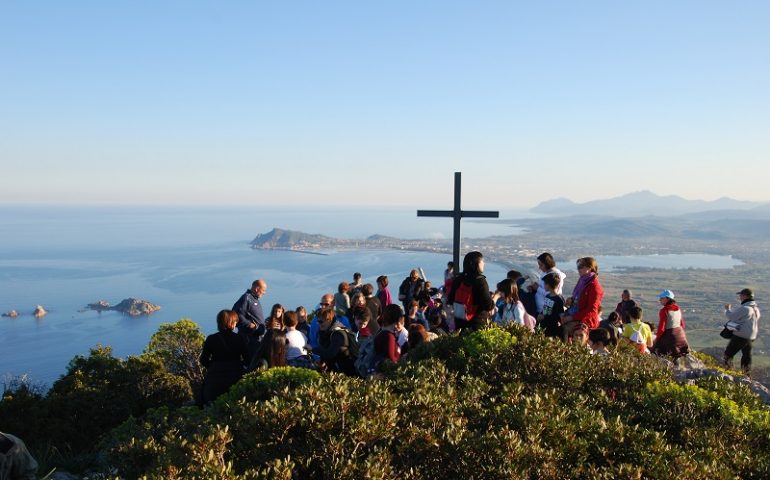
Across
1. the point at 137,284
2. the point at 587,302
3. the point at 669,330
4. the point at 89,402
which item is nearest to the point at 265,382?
the point at 587,302

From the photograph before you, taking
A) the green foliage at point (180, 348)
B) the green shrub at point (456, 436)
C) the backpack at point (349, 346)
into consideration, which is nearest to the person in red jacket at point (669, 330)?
the green shrub at point (456, 436)

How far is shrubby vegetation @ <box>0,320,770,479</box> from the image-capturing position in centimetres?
316

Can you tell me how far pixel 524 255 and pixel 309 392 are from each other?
10034 cm

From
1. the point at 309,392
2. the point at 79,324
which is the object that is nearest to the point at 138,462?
the point at 309,392

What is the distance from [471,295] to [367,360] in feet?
5.64

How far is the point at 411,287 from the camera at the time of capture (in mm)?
10328

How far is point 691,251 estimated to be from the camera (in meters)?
138

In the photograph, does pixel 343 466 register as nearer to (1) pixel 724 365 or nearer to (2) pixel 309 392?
(2) pixel 309 392

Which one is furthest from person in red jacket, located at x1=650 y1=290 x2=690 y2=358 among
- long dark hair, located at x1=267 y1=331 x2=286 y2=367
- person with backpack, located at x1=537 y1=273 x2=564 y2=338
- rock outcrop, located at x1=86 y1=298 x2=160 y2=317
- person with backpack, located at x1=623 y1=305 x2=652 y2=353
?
rock outcrop, located at x1=86 y1=298 x2=160 y2=317

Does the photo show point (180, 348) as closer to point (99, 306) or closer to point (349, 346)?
point (349, 346)

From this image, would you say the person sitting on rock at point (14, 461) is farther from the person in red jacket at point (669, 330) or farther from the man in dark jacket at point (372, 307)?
the person in red jacket at point (669, 330)

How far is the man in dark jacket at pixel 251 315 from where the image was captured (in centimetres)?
818

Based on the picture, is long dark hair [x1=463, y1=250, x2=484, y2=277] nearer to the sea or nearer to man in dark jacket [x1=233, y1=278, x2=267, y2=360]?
man in dark jacket [x1=233, y1=278, x2=267, y2=360]

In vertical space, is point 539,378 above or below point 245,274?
above
